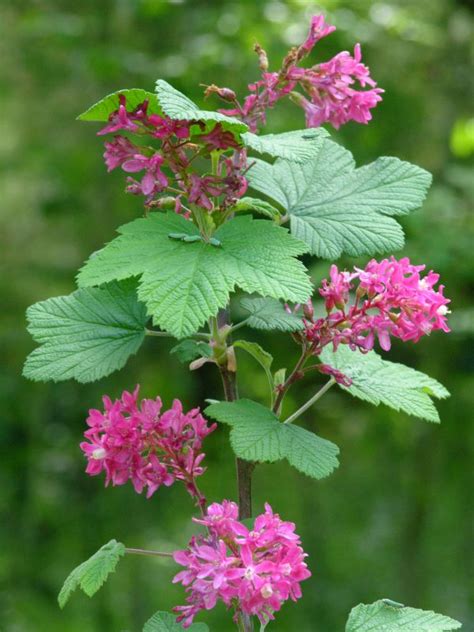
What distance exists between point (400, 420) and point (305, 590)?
1.02 metres

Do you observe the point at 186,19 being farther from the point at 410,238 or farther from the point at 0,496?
the point at 0,496

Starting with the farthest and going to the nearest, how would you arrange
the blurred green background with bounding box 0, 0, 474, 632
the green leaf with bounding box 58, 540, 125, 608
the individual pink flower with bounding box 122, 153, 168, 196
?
1. the blurred green background with bounding box 0, 0, 474, 632
2. the green leaf with bounding box 58, 540, 125, 608
3. the individual pink flower with bounding box 122, 153, 168, 196

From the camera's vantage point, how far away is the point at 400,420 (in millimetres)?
4973

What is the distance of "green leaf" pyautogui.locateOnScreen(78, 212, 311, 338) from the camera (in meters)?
0.99

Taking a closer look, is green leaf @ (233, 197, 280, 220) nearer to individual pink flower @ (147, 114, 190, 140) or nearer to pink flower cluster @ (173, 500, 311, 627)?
individual pink flower @ (147, 114, 190, 140)

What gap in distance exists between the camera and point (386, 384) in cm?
126

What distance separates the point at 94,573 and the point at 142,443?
0.20 m

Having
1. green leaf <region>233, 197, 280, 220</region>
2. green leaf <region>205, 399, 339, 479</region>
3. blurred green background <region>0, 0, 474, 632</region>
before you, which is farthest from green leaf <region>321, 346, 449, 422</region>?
blurred green background <region>0, 0, 474, 632</region>

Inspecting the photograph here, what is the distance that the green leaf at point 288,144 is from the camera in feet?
3.39

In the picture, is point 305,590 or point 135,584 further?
point 305,590

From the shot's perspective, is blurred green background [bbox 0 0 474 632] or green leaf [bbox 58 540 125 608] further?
blurred green background [bbox 0 0 474 632]

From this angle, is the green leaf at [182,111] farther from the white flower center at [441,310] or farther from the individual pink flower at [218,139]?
the white flower center at [441,310]

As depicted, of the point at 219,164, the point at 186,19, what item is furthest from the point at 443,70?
the point at 219,164

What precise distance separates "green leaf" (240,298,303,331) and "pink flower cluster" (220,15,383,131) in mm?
235
